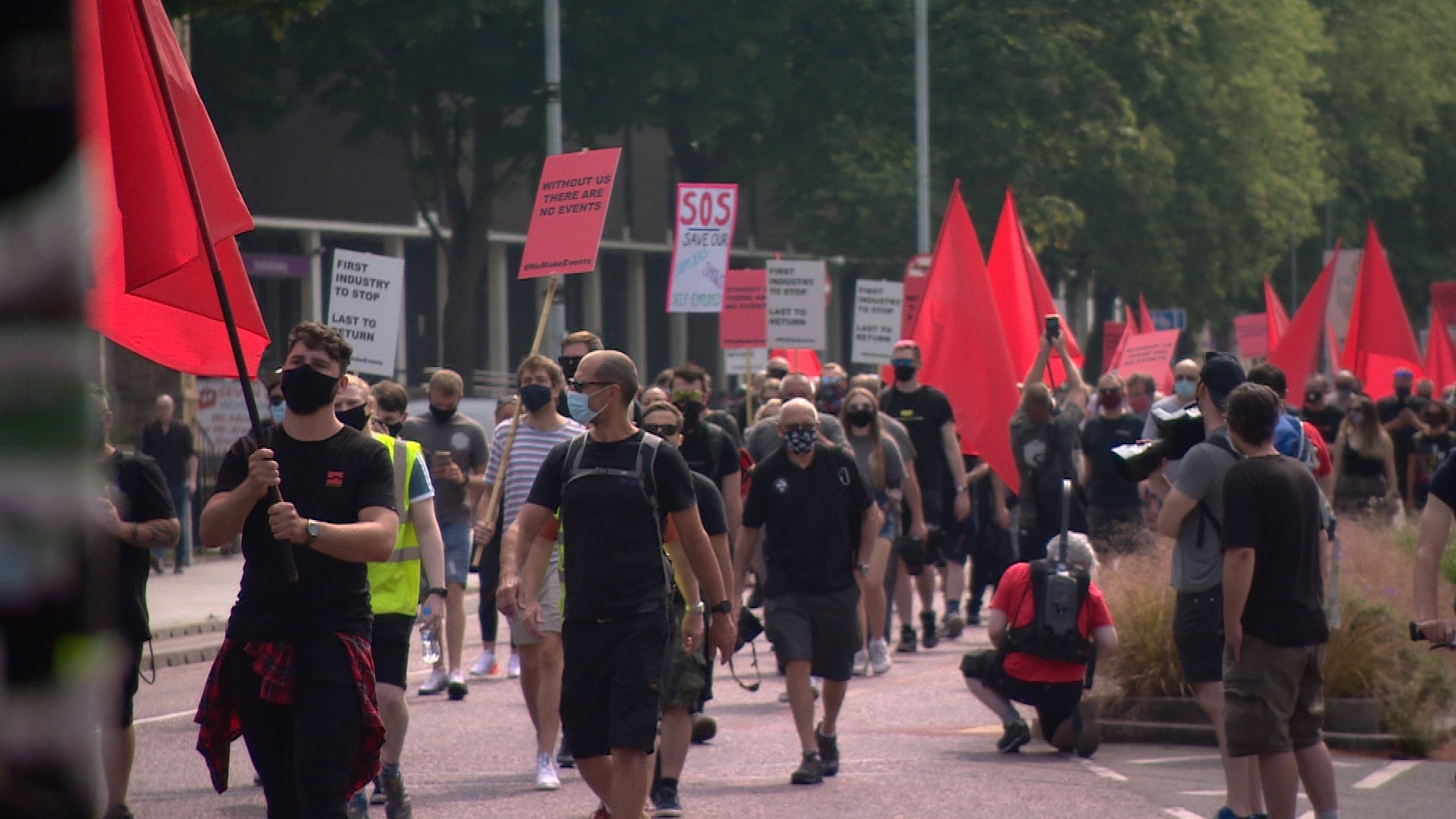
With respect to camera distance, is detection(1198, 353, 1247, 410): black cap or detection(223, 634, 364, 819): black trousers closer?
detection(223, 634, 364, 819): black trousers

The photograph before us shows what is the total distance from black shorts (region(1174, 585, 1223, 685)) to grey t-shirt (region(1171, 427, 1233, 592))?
0.05m

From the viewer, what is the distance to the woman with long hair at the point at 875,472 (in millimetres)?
12016

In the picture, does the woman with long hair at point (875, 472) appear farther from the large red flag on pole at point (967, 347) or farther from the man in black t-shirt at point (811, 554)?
the man in black t-shirt at point (811, 554)

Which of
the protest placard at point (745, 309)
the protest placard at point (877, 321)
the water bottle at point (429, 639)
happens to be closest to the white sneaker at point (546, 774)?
the water bottle at point (429, 639)

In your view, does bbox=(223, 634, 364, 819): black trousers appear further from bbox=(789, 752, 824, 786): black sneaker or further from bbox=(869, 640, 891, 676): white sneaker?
bbox=(869, 640, 891, 676): white sneaker

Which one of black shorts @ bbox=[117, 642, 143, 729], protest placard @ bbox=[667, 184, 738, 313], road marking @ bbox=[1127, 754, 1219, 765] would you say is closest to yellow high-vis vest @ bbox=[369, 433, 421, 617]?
black shorts @ bbox=[117, 642, 143, 729]

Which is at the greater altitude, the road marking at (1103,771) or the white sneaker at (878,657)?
the road marking at (1103,771)

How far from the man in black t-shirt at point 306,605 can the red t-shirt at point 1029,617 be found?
468cm

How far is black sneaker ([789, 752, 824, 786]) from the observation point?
8.38 meters

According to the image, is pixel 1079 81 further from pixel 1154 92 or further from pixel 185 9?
pixel 185 9

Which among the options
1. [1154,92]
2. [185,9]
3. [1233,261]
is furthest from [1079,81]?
[185,9]

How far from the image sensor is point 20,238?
569mm

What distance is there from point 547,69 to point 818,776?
15.8 meters

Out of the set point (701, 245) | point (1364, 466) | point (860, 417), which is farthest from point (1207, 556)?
point (701, 245)
